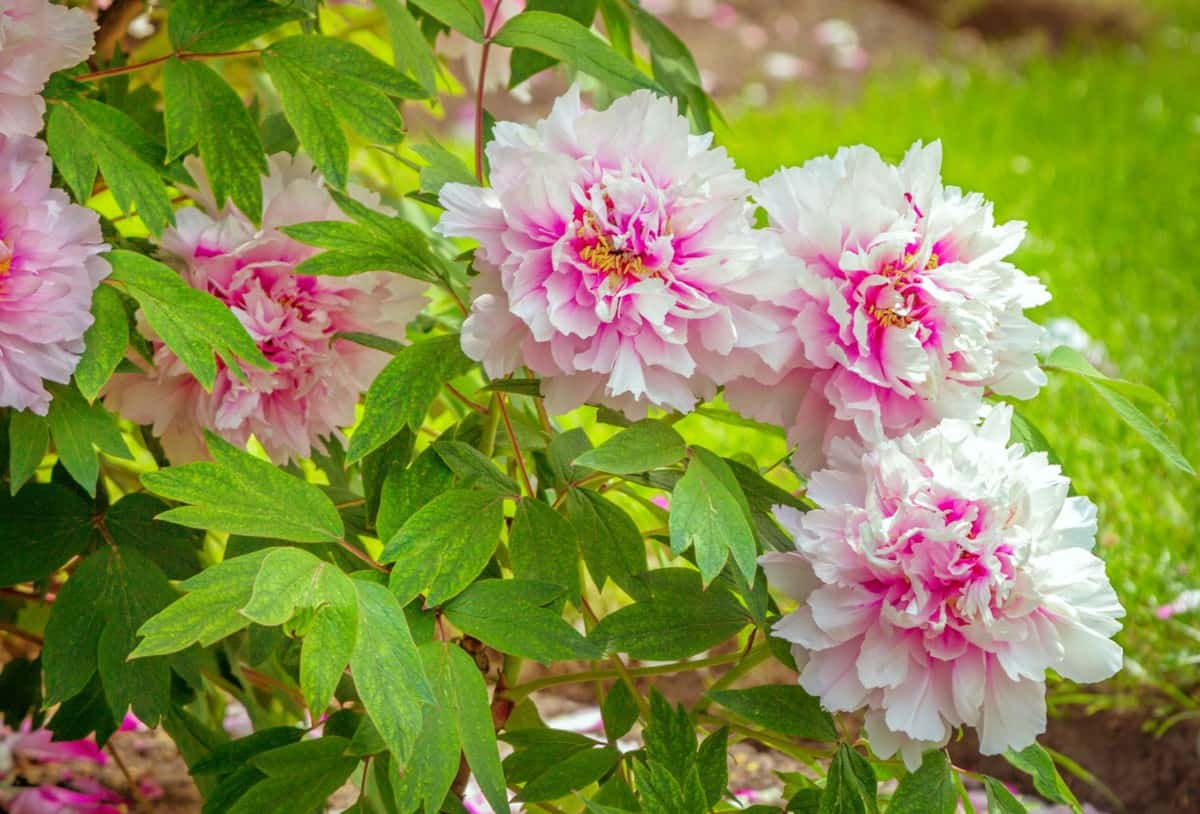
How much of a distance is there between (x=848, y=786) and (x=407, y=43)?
1.79 ft

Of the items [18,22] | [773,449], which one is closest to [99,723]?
[18,22]

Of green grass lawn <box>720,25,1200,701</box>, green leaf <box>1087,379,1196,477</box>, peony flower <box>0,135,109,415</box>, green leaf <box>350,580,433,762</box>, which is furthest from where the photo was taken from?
green grass lawn <box>720,25,1200,701</box>

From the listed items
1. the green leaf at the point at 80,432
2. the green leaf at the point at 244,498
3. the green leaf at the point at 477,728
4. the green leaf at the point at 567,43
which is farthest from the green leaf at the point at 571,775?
the green leaf at the point at 567,43

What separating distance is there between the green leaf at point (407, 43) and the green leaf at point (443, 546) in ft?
0.95

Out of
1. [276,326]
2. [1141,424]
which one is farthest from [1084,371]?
[276,326]

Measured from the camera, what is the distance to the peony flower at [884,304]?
2.64 feet

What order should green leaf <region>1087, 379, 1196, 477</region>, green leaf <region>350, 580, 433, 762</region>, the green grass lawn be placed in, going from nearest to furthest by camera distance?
green leaf <region>350, 580, 433, 762</region> < green leaf <region>1087, 379, 1196, 477</region> < the green grass lawn

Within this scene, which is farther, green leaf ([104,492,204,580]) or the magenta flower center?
green leaf ([104,492,204,580])

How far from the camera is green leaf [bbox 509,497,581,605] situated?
2.76 feet

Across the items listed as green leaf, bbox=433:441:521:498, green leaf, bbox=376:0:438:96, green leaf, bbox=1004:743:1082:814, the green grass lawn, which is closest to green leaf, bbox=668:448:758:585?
green leaf, bbox=433:441:521:498

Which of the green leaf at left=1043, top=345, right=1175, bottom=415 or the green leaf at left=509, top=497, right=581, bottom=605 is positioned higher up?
the green leaf at left=1043, top=345, right=1175, bottom=415

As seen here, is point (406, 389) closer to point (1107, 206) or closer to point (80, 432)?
point (80, 432)

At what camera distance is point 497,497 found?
83cm

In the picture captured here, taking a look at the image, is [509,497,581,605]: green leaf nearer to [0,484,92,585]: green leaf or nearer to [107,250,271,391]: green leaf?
[107,250,271,391]: green leaf
